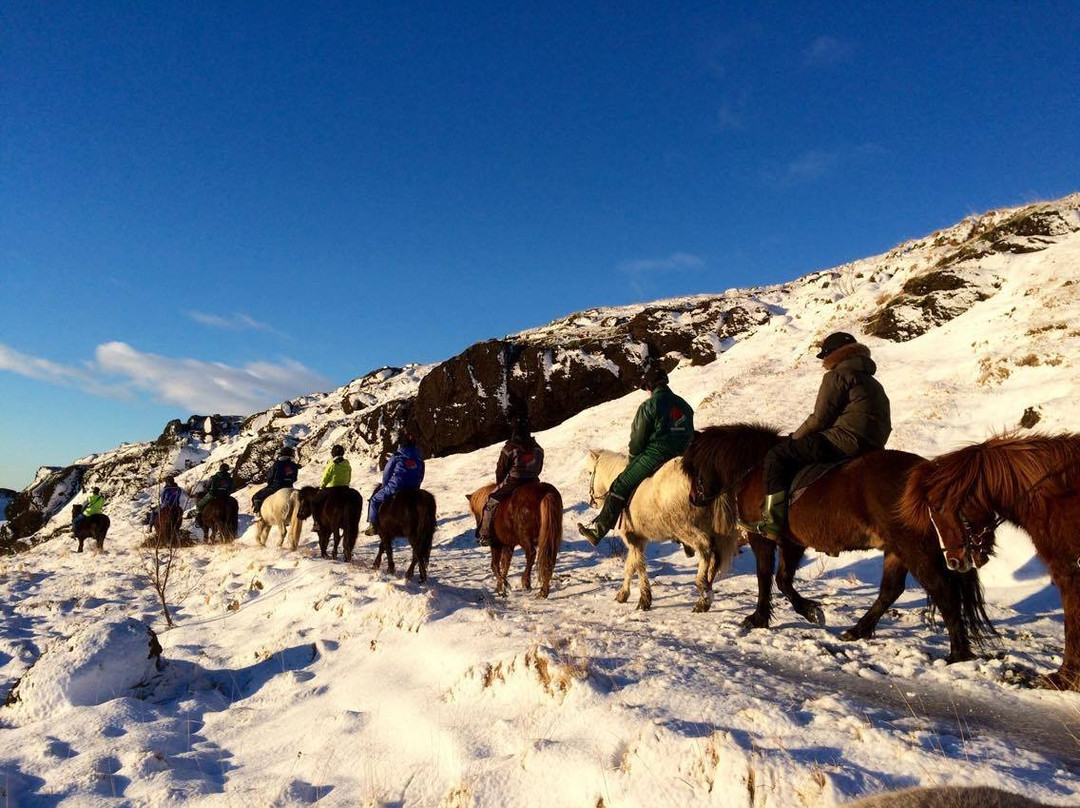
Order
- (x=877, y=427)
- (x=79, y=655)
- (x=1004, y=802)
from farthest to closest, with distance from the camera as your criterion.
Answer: (x=877, y=427) < (x=79, y=655) < (x=1004, y=802)

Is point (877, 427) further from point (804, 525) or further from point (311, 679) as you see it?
point (311, 679)

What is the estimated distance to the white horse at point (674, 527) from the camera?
7.39 m

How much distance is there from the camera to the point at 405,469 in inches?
440

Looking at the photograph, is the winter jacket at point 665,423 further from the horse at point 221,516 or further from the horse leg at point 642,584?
the horse at point 221,516

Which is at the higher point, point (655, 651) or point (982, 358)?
point (982, 358)

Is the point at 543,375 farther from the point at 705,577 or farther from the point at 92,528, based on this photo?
the point at 705,577

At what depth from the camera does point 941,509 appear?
4.67 metres

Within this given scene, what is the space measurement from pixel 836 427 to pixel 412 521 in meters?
6.97

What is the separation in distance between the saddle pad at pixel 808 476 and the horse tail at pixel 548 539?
3.77 metres

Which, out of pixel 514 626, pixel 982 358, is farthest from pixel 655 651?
pixel 982 358

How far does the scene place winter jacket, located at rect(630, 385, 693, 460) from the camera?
26.5ft

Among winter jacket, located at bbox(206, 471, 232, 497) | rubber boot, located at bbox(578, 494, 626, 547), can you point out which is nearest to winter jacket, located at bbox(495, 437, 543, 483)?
rubber boot, located at bbox(578, 494, 626, 547)

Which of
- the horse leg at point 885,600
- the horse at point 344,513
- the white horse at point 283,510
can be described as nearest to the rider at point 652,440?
the horse leg at point 885,600

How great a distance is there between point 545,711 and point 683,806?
1.23 meters
